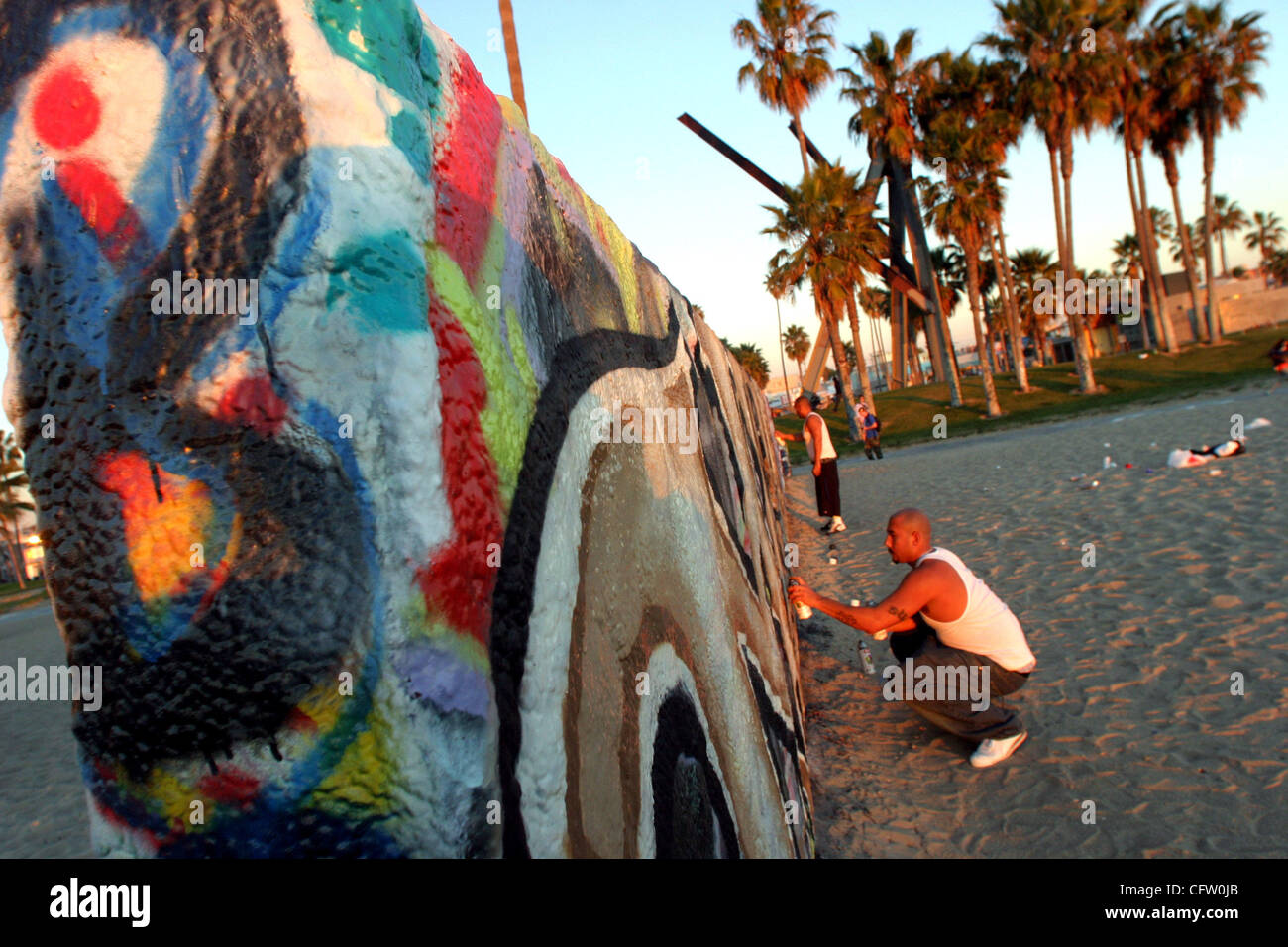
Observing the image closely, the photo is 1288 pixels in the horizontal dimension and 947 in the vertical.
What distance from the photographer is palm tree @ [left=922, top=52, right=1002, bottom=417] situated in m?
26.2

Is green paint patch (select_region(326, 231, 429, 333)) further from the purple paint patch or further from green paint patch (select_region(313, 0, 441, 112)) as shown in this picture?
the purple paint patch

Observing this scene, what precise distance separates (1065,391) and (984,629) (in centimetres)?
2822

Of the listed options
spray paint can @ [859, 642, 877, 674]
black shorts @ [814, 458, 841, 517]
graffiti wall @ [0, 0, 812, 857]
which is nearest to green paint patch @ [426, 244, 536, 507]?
graffiti wall @ [0, 0, 812, 857]

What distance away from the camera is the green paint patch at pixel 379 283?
1.22m

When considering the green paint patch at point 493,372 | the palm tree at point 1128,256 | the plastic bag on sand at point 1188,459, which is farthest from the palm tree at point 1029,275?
the green paint patch at point 493,372

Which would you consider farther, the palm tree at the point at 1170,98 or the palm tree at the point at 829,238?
the palm tree at the point at 1170,98

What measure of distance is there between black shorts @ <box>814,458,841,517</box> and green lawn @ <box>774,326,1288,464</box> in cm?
1504

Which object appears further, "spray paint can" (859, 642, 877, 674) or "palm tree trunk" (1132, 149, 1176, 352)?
"palm tree trunk" (1132, 149, 1176, 352)

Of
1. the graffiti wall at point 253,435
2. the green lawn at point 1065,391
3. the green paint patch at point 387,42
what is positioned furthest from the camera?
the green lawn at point 1065,391

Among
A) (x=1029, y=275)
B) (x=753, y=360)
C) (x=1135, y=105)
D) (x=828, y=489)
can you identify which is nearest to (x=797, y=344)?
(x=753, y=360)

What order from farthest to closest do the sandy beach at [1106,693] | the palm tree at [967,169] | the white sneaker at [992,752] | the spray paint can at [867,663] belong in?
the palm tree at [967,169], the spray paint can at [867,663], the white sneaker at [992,752], the sandy beach at [1106,693]

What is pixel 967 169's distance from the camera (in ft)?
87.4

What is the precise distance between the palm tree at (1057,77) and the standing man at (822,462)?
19.9 meters

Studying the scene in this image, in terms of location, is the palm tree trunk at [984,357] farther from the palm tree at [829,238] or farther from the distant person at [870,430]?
the distant person at [870,430]
